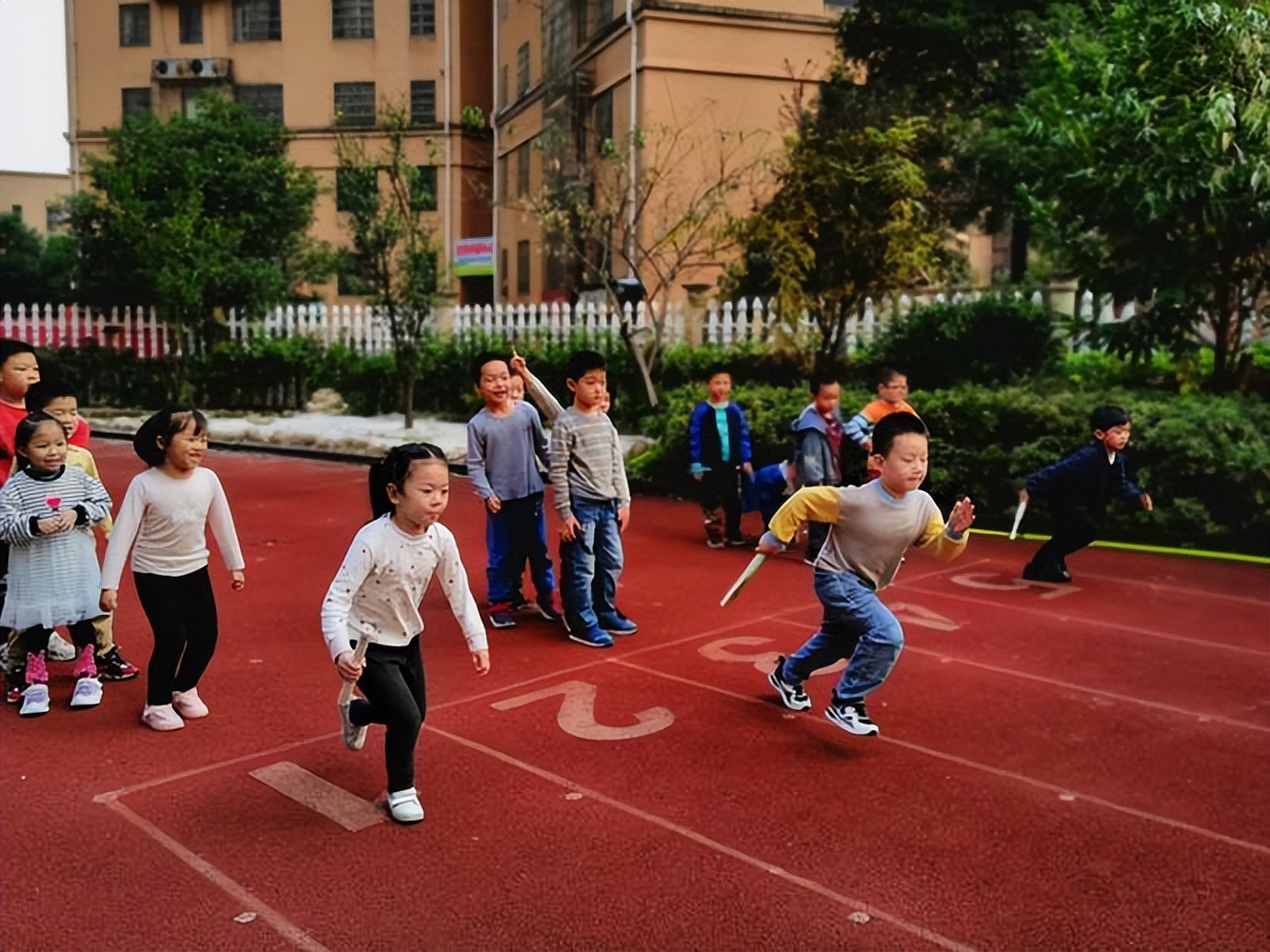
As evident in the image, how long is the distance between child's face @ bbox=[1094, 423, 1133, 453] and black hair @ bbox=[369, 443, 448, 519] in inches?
212

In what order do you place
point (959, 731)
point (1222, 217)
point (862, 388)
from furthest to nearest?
point (862, 388), point (1222, 217), point (959, 731)

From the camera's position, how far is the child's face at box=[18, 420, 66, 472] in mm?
4496

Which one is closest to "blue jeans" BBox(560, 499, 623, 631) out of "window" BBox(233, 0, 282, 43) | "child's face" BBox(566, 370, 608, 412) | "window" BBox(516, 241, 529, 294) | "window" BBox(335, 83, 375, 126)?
"child's face" BBox(566, 370, 608, 412)

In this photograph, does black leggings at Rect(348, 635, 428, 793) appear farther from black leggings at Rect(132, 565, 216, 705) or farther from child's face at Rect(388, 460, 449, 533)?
black leggings at Rect(132, 565, 216, 705)

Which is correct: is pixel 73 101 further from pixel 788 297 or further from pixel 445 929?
pixel 445 929

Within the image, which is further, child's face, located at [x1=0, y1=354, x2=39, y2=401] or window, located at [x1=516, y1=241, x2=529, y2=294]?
window, located at [x1=516, y1=241, x2=529, y2=294]

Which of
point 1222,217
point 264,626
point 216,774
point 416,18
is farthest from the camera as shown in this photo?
point 1222,217

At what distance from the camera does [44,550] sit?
4609mm

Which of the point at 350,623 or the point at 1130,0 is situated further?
the point at 1130,0

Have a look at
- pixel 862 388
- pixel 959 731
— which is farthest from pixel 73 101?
pixel 959 731

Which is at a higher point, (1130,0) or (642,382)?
(1130,0)

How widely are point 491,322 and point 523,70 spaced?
5.45 m

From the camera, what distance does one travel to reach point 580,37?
1947 cm

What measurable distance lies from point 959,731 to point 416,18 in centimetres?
467
